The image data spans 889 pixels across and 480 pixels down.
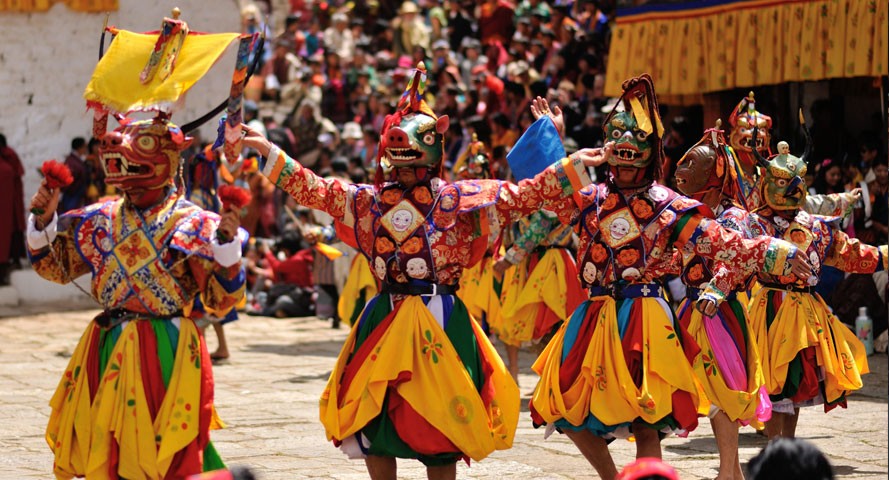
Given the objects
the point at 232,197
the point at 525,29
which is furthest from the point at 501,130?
the point at 232,197

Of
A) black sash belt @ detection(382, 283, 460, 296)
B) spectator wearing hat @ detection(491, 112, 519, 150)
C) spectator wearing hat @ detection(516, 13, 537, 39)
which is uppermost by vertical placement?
spectator wearing hat @ detection(516, 13, 537, 39)

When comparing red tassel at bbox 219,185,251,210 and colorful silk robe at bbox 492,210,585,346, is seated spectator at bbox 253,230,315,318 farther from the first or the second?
red tassel at bbox 219,185,251,210

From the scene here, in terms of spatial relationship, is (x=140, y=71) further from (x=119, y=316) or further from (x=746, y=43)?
(x=746, y=43)

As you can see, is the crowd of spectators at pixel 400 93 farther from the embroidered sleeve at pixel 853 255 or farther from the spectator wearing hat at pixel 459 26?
the embroidered sleeve at pixel 853 255

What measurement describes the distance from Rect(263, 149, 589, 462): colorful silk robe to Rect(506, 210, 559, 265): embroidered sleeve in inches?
123

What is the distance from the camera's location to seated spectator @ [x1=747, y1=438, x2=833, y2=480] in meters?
4.50

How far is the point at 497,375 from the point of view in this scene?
283 inches

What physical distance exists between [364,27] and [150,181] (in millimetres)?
17478

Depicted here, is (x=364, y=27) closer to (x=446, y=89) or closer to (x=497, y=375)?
(x=446, y=89)

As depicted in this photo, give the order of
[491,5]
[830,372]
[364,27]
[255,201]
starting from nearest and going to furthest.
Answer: [830,372] < [255,201] < [491,5] < [364,27]

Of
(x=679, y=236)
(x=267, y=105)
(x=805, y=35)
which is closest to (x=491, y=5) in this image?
(x=267, y=105)

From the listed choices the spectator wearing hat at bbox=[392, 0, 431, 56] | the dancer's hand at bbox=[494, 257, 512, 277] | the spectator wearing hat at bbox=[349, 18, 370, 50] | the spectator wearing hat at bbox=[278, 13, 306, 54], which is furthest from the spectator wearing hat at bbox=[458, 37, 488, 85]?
the dancer's hand at bbox=[494, 257, 512, 277]

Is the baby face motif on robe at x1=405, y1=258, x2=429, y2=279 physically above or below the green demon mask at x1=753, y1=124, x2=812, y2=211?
below

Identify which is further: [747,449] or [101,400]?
[747,449]
